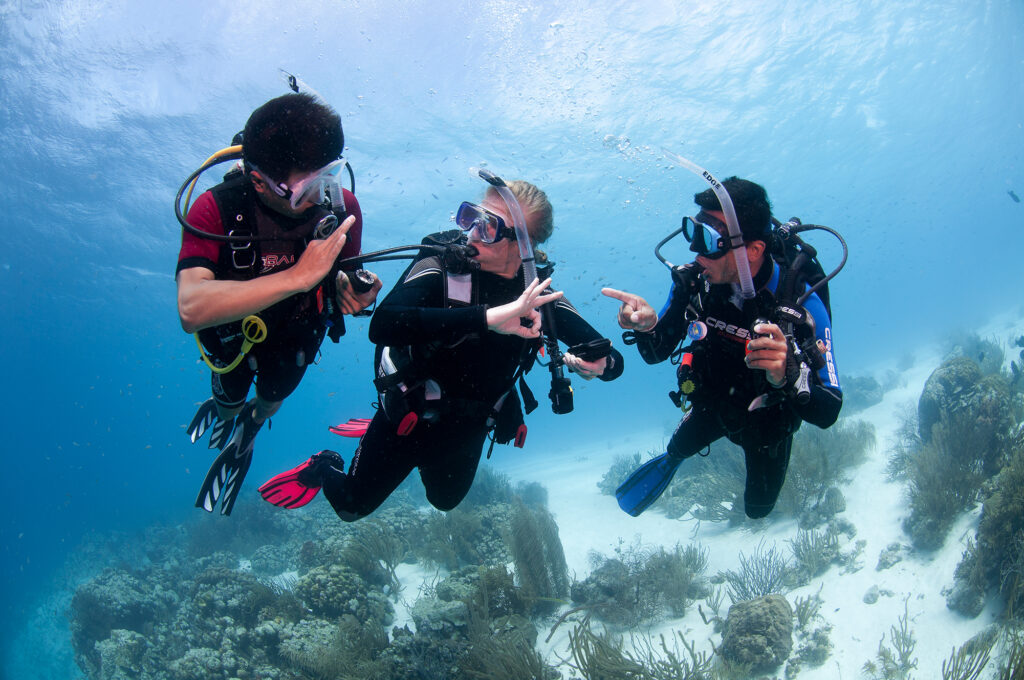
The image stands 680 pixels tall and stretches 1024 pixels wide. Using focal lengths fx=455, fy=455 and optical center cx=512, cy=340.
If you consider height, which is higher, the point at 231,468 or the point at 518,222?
the point at 518,222

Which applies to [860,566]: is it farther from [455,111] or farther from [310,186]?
[455,111]

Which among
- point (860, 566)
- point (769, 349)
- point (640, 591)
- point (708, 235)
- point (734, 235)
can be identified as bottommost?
point (860, 566)

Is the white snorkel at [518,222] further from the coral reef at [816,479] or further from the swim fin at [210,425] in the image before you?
the coral reef at [816,479]

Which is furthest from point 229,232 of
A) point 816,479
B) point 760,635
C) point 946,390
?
point 946,390

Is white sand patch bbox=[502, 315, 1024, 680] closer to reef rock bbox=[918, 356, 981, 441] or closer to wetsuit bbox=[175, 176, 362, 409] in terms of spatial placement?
reef rock bbox=[918, 356, 981, 441]

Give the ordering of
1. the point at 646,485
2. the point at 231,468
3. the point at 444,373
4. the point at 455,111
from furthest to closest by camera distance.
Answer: the point at 455,111
the point at 646,485
the point at 231,468
the point at 444,373

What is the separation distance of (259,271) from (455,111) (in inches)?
656

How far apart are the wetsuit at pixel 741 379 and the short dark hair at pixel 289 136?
9.09 feet

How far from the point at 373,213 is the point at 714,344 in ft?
72.6

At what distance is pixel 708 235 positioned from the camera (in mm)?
3406

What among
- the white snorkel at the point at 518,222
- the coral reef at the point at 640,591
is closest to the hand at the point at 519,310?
the white snorkel at the point at 518,222

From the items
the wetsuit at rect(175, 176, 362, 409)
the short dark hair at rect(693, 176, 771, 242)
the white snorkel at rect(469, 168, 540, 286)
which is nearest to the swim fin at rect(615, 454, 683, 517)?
the short dark hair at rect(693, 176, 771, 242)

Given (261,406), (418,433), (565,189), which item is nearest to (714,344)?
(418,433)

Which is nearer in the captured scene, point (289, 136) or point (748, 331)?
point (289, 136)
